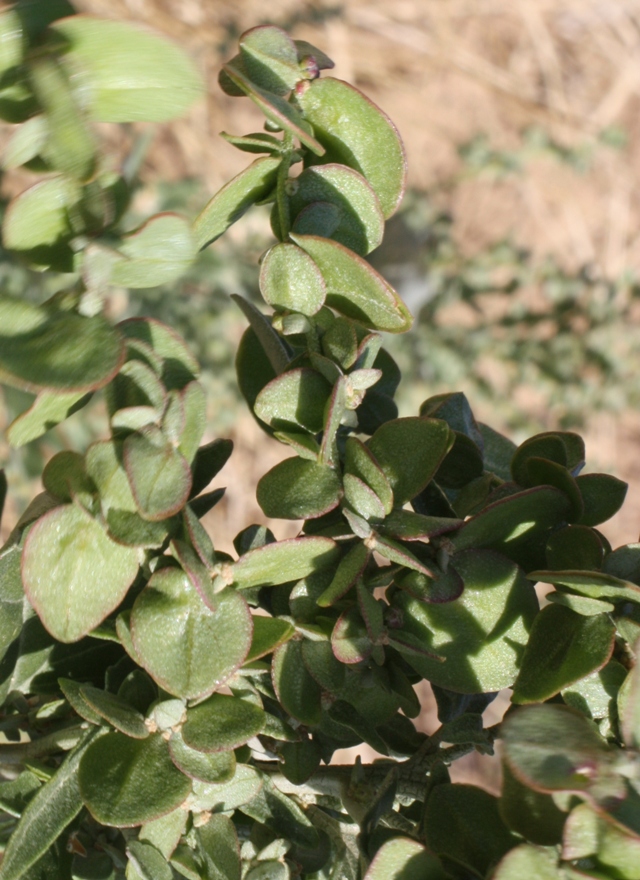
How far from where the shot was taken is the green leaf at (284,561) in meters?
0.43

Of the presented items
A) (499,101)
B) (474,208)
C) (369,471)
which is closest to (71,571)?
(369,471)

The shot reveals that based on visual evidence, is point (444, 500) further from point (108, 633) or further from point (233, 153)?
point (233, 153)

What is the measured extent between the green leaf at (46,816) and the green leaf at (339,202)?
0.29 meters

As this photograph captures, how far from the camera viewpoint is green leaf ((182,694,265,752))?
42 cm

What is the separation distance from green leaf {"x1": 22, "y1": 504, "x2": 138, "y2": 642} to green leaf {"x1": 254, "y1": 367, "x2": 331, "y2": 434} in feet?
0.33

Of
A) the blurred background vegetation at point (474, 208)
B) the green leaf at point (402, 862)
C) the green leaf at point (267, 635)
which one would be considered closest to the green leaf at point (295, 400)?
the green leaf at point (267, 635)

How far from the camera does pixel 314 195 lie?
468 mm

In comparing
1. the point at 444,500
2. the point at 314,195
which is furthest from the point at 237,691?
the point at 314,195

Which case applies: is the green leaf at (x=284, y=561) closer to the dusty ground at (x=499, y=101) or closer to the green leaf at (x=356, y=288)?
the green leaf at (x=356, y=288)

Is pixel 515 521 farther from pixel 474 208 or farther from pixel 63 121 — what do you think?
pixel 474 208

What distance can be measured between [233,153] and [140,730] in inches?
92.2

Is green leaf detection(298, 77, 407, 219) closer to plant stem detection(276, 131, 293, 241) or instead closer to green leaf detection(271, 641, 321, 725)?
plant stem detection(276, 131, 293, 241)

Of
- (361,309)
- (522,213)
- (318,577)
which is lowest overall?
(522,213)

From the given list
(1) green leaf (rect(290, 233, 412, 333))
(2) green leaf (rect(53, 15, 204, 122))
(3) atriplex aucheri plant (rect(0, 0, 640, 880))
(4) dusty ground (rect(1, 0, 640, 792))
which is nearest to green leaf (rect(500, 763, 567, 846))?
(3) atriplex aucheri plant (rect(0, 0, 640, 880))
